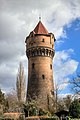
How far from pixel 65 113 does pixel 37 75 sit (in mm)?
15040

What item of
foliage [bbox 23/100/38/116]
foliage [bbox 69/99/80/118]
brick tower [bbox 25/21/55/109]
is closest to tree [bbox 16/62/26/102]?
brick tower [bbox 25/21/55/109]

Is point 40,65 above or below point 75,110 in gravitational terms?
above

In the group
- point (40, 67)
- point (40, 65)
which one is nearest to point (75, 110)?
point (40, 67)

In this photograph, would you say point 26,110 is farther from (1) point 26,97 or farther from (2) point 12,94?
(2) point 12,94

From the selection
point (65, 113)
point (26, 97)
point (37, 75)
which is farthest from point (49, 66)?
point (65, 113)

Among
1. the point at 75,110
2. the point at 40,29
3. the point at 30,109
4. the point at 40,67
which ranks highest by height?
the point at 40,29

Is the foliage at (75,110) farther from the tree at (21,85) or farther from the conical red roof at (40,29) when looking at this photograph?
the conical red roof at (40,29)

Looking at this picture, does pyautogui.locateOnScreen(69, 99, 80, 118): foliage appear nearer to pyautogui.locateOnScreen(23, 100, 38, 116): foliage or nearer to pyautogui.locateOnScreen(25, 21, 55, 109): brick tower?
pyautogui.locateOnScreen(23, 100, 38, 116): foliage

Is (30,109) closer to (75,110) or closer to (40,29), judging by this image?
(75,110)

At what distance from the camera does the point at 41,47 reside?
54.5 m

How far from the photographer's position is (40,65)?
53.5m

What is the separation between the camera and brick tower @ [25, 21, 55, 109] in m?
52.4

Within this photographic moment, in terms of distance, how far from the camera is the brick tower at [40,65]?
5238 centimetres

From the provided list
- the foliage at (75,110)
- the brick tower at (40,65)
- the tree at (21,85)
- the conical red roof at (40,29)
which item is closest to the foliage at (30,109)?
the foliage at (75,110)
